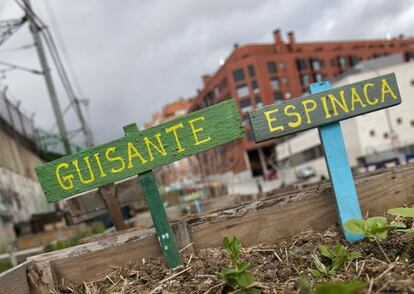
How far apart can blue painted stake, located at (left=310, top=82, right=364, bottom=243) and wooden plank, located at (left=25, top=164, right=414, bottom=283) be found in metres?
0.19

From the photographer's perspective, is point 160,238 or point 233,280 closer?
point 233,280

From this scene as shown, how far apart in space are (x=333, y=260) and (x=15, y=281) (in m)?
1.51

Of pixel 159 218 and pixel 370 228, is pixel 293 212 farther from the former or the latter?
pixel 159 218

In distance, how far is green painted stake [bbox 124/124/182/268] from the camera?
8.18 feet

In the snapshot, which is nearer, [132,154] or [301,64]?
[132,154]

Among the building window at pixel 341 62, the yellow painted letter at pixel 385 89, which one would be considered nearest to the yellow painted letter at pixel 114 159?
the yellow painted letter at pixel 385 89

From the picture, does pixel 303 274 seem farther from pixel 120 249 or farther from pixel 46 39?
pixel 46 39

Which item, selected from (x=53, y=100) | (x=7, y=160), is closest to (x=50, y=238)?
(x=7, y=160)

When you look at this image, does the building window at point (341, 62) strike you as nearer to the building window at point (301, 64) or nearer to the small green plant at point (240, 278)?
the building window at point (301, 64)

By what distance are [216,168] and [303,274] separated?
2563 centimetres

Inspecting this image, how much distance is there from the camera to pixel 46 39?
17047 millimetres

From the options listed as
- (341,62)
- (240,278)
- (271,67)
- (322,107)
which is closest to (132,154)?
(240,278)

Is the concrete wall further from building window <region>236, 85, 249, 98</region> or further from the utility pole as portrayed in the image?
building window <region>236, 85, 249, 98</region>

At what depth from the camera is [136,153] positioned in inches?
97.4
